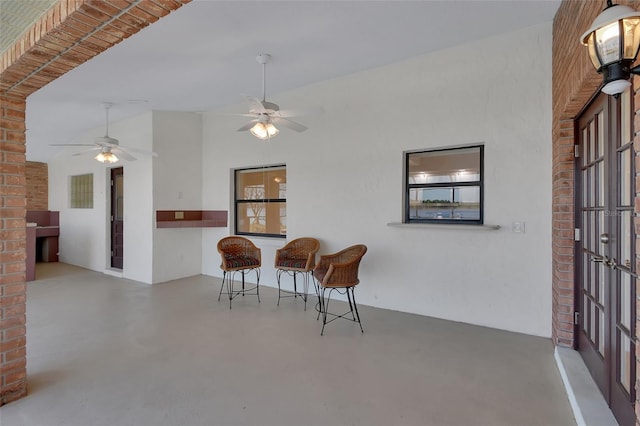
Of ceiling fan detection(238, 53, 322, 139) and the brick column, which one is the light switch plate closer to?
ceiling fan detection(238, 53, 322, 139)

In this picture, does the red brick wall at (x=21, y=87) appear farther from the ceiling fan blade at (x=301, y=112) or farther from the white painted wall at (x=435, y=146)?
the white painted wall at (x=435, y=146)

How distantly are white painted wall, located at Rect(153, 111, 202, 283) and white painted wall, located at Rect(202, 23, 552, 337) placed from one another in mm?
1864

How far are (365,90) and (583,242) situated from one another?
2907 mm

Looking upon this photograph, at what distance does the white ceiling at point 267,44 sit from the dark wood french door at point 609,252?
1460mm

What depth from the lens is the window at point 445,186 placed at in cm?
365

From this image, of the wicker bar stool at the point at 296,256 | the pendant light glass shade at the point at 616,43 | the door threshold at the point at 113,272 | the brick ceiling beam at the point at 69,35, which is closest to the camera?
the pendant light glass shade at the point at 616,43

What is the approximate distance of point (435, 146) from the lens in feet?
12.4

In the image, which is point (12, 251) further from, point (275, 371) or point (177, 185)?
point (177, 185)

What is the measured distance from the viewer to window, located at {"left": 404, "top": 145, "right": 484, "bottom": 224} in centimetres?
365

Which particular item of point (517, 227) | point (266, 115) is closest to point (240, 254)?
point (266, 115)

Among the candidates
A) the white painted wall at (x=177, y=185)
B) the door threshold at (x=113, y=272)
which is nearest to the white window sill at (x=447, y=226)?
the white painted wall at (x=177, y=185)

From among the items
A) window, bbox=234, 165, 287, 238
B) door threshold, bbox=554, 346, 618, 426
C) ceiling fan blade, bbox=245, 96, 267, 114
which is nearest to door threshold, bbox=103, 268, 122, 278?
window, bbox=234, 165, 287, 238

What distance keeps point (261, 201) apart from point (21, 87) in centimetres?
362

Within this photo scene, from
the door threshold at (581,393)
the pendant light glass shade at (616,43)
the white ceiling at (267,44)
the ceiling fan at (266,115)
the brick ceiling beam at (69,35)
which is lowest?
the door threshold at (581,393)
